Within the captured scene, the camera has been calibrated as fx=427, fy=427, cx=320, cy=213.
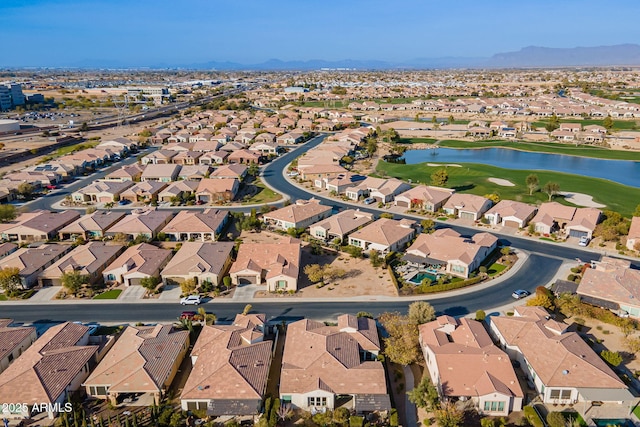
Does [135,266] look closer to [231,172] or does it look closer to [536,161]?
[231,172]

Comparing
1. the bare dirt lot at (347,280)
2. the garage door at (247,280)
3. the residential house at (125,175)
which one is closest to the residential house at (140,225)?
the garage door at (247,280)

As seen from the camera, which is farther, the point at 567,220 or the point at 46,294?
the point at 567,220

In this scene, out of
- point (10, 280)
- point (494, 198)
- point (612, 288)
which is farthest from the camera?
point (494, 198)

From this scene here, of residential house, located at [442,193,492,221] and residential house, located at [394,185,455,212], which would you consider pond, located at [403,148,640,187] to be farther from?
residential house, located at [442,193,492,221]

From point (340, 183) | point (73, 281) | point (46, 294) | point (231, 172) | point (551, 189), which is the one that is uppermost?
point (551, 189)

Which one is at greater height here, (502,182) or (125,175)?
(125,175)

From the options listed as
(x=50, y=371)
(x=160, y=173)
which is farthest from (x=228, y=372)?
(x=160, y=173)

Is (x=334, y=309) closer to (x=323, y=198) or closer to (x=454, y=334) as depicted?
(x=454, y=334)
